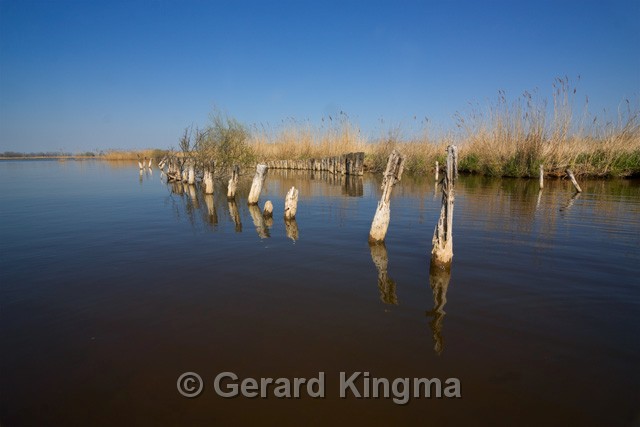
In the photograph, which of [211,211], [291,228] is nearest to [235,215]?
[211,211]

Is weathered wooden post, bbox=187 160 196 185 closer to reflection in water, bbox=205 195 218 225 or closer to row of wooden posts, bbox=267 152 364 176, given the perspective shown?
reflection in water, bbox=205 195 218 225

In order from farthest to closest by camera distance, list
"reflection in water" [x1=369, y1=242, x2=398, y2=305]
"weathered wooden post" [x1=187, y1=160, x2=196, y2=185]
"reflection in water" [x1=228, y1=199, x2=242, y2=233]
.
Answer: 1. "weathered wooden post" [x1=187, y1=160, x2=196, y2=185]
2. "reflection in water" [x1=228, y1=199, x2=242, y2=233]
3. "reflection in water" [x1=369, y1=242, x2=398, y2=305]

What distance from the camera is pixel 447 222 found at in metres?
4.39

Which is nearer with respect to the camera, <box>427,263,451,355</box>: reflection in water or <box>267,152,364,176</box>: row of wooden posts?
<box>427,263,451,355</box>: reflection in water

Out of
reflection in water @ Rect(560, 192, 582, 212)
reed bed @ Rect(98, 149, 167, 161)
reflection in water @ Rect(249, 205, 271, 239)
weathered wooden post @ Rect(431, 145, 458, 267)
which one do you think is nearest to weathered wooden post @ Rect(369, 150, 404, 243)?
weathered wooden post @ Rect(431, 145, 458, 267)

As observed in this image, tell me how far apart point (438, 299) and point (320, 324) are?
1.32 meters

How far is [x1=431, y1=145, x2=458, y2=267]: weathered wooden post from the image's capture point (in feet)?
14.3

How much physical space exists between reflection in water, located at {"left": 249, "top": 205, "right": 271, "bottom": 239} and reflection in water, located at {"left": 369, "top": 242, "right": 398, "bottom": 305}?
210 centimetres

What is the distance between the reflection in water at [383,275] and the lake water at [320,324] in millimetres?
42

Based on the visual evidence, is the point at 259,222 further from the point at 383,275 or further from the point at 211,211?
the point at 383,275

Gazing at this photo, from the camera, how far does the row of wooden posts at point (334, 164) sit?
21.6m

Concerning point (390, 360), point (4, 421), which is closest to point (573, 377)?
point (390, 360)

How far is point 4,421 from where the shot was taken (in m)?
2.08

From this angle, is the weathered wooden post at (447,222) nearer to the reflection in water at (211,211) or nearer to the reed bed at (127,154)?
the reflection in water at (211,211)
